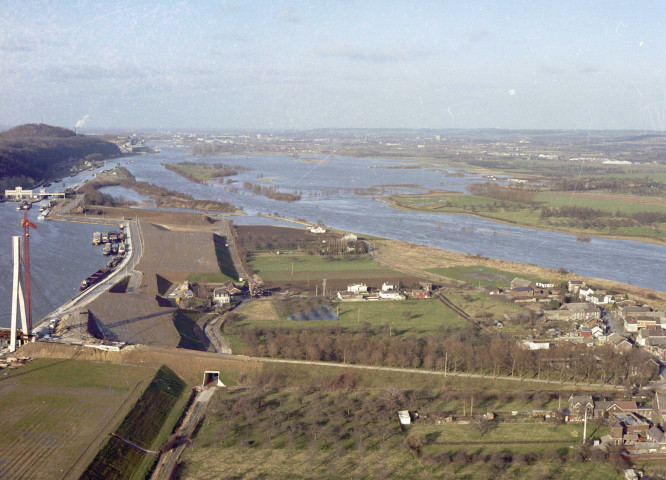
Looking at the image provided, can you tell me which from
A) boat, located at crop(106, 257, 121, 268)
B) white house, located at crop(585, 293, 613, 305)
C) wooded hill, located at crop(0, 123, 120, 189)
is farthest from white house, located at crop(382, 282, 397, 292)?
wooded hill, located at crop(0, 123, 120, 189)

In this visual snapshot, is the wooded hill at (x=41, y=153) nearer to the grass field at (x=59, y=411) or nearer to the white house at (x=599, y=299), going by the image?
the grass field at (x=59, y=411)

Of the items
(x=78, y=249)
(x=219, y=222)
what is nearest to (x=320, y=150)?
(x=219, y=222)

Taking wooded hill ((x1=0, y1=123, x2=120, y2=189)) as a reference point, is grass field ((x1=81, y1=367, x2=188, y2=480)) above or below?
below

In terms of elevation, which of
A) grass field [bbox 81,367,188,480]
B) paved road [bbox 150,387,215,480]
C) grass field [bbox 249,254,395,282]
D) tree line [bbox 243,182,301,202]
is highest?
tree line [bbox 243,182,301,202]

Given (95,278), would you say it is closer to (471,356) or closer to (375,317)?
(375,317)

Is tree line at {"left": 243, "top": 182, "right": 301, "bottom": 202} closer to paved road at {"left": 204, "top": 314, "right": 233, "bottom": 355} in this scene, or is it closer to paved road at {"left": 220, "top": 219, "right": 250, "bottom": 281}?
paved road at {"left": 220, "top": 219, "right": 250, "bottom": 281}

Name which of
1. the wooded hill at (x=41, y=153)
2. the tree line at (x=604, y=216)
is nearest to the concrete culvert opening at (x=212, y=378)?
the tree line at (x=604, y=216)
